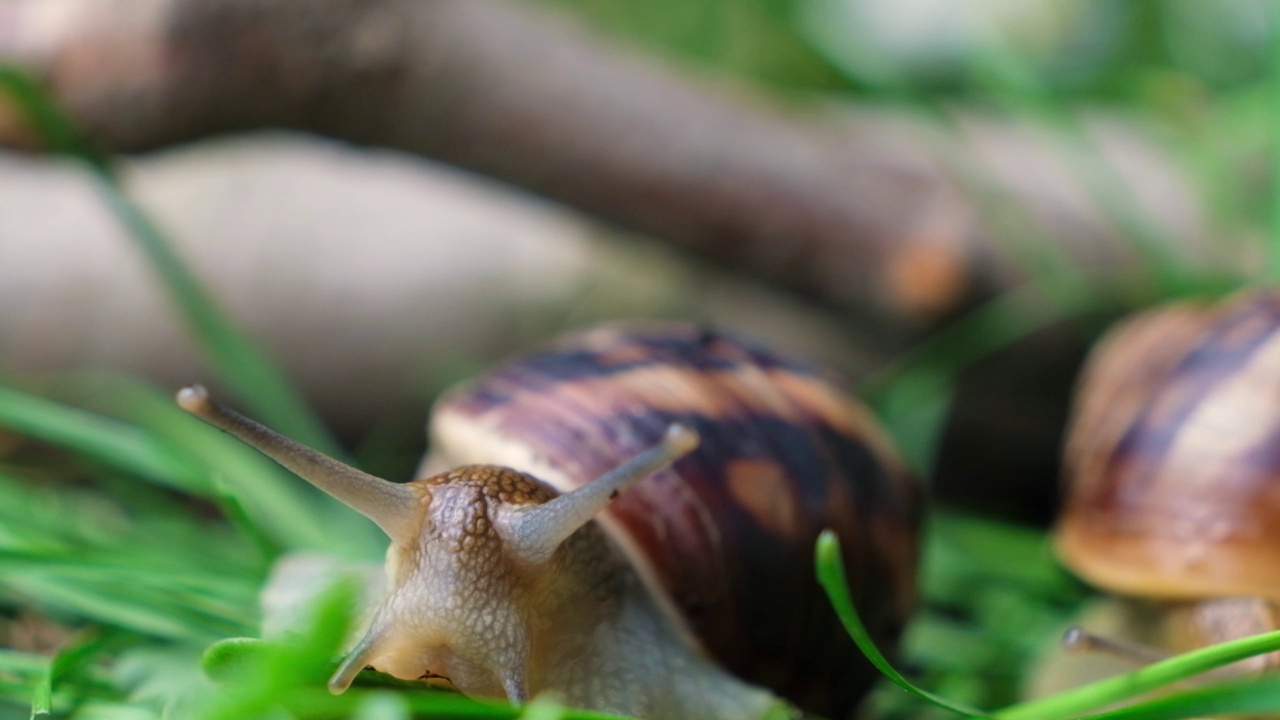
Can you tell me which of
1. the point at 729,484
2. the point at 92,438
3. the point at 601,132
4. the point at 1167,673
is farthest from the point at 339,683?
the point at 601,132

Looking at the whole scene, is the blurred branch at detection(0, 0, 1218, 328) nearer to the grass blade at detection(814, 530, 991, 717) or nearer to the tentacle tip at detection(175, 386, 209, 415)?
the tentacle tip at detection(175, 386, 209, 415)

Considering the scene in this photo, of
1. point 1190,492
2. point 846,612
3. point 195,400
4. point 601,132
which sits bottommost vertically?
point 195,400

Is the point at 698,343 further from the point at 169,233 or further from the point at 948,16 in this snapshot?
the point at 948,16

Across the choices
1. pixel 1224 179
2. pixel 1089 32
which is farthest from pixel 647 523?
pixel 1089 32

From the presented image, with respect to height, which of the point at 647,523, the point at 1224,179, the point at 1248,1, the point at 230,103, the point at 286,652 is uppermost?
the point at 1248,1

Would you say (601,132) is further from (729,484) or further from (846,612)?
(846,612)

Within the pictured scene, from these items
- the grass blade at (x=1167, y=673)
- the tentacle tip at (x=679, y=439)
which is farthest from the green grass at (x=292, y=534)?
the tentacle tip at (x=679, y=439)
